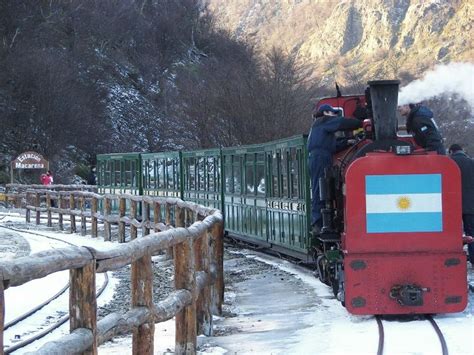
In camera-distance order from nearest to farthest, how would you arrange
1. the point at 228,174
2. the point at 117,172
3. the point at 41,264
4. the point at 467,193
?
the point at 41,264 < the point at 467,193 < the point at 228,174 < the point at 117,172

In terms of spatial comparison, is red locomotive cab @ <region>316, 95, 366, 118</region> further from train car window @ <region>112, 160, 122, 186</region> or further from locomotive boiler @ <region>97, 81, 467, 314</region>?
train car window @ <region>112, 160, 122, 186</region>

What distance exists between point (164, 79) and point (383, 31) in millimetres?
57933

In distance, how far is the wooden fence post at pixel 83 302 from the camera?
463 cm

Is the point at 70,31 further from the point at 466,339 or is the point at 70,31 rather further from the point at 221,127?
the point at 466,339

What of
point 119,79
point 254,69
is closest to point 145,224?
point 254,69

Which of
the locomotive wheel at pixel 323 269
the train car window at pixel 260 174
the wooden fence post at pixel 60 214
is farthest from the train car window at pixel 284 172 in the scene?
the wooden fence post at pixel 60 214

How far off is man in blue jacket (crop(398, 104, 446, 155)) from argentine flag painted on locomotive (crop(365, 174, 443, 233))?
0.81m

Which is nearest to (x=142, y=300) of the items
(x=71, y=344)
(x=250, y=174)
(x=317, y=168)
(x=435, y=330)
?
(x=71, y=344)


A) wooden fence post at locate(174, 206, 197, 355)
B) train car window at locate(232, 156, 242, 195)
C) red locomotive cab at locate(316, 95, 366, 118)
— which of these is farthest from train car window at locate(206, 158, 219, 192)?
wooden fence post at locate(174, 206, 197, 355)

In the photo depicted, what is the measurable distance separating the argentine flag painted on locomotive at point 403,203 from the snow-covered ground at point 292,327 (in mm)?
969

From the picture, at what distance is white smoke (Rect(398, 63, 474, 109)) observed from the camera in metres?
10.7

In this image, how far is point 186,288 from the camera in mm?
7434

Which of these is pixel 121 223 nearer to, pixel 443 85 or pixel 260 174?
pixel 260 174

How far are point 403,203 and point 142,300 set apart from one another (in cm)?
370
